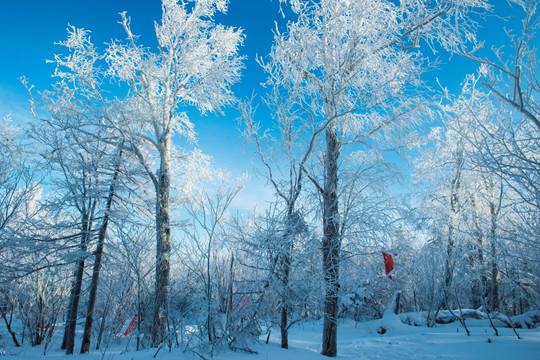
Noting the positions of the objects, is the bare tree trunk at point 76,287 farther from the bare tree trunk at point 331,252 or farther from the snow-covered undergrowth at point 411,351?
the bare tree trunk at point 331,252

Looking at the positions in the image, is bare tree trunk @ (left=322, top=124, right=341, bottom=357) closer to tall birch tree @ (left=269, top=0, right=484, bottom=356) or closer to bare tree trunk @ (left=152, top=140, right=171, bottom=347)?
tall birch tree @ (left=269, top=0, right=484, bottom=356)

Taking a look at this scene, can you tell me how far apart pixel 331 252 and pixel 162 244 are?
441cm

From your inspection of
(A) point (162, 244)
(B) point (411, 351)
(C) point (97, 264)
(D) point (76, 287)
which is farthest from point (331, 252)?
(D) point (76, 287)

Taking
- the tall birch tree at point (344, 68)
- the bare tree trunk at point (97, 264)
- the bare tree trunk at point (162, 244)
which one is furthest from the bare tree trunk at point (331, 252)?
the bare tree trunk at point (97, 264)

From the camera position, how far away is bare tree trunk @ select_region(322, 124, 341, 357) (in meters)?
5.57

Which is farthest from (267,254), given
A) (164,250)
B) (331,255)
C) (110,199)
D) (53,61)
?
(53,61)

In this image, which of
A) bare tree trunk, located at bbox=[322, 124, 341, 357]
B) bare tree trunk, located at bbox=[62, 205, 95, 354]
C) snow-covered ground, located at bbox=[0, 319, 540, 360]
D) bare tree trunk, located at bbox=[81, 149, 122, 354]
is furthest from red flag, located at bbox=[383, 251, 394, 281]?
bare tree trunk, located at bbox=[62, 205, 95, 354]

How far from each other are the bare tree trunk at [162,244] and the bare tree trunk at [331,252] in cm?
361

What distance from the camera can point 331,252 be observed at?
18.4 feet

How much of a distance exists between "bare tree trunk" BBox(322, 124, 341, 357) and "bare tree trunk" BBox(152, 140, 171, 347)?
11.9 ft

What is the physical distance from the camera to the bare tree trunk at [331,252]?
5.57 m

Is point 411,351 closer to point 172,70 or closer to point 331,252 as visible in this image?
point 331,252

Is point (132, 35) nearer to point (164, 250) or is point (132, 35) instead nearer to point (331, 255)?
point (164, 250)

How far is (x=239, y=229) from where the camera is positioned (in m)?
5.39
